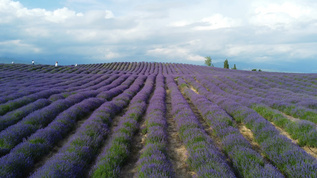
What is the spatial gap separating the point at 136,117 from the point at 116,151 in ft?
9.47

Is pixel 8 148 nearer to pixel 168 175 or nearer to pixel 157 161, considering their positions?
pixel 157 161

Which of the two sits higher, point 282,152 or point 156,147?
point 282,152

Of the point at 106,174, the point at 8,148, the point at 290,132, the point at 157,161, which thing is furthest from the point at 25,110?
the point at 290,132

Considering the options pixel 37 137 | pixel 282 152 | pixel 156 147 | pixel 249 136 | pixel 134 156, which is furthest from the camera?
pixel 249 136

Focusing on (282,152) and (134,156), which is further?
(134,156)

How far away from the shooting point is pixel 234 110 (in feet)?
26.0

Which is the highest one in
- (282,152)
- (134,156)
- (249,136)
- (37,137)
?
(282,152)

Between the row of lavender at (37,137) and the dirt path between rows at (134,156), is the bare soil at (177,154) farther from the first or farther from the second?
the row of lavender at (37,137)

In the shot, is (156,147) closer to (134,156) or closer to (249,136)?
(134,156)

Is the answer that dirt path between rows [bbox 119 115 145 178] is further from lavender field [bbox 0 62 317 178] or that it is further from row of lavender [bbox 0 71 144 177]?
row of lavender [bbox 0 71 144 177]

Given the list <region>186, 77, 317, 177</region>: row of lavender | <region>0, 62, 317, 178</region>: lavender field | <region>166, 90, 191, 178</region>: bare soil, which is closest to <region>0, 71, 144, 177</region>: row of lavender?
<region>0, 62, 317, 178</region>: lavender field

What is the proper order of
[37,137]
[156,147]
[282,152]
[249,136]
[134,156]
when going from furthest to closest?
[249,136] < [37,137] < [134,156] < [156,147] < [282,152]

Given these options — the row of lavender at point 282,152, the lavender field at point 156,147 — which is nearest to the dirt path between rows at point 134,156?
the lavender field at point 156,147

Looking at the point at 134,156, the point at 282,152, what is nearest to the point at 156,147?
the point at 134,156
